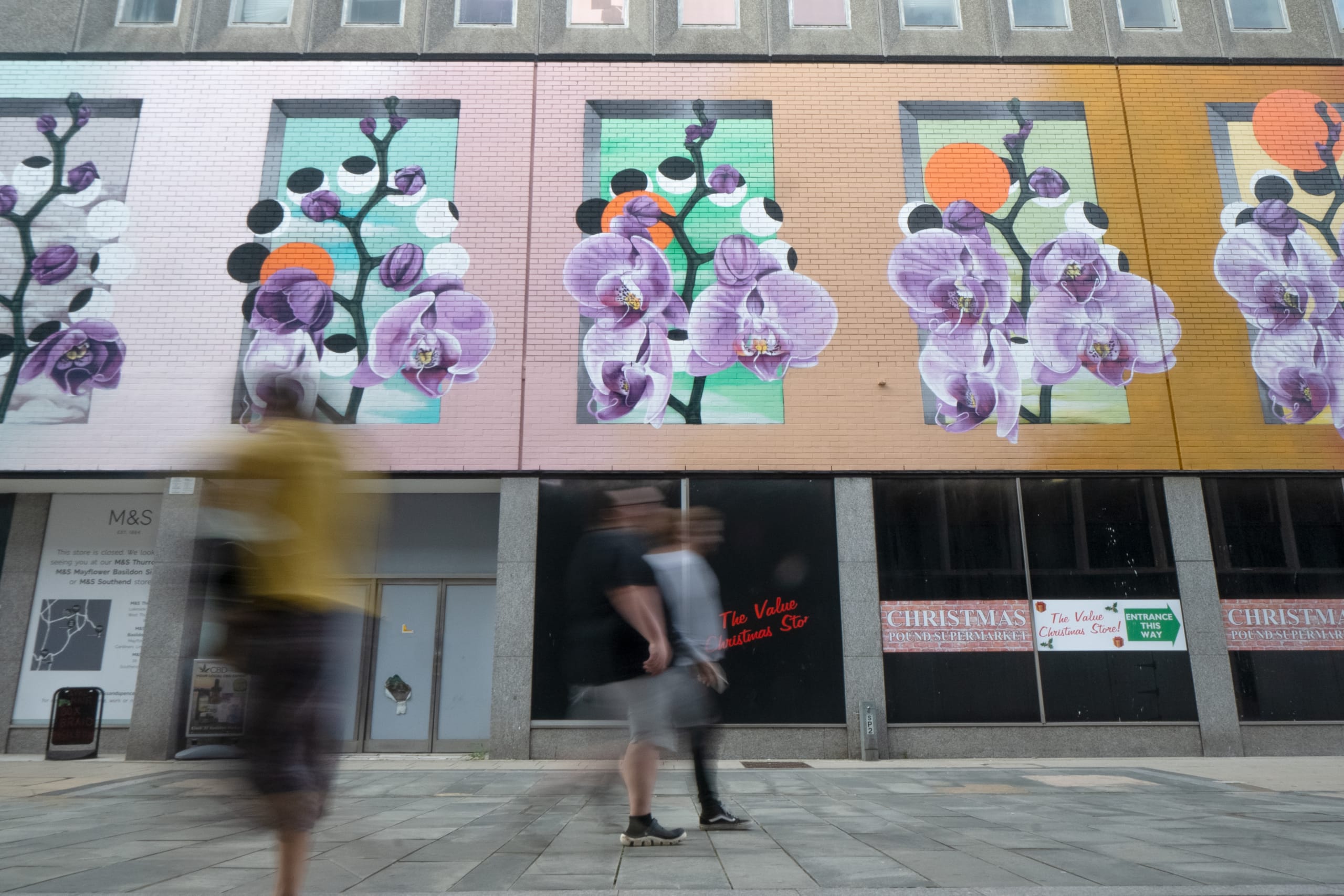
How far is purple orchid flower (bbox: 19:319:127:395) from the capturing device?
11.8 metres

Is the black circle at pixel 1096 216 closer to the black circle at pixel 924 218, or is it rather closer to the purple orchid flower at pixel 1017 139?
the purple orchid flower at pixel 1017 139

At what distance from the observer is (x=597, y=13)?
13.4 m

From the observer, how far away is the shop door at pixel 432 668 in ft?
38.5

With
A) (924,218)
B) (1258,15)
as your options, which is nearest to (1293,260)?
(1258,15)

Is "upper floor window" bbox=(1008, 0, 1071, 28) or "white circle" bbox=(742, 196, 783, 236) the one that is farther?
"upper floor window" bbox=(1008, 0, 1071, 28)

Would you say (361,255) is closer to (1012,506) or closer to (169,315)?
(169,315)

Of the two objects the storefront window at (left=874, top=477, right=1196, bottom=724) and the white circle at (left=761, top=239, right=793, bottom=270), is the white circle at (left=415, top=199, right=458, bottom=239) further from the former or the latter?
the storefront window at (left=874, top=477, right=1196, bottom=724)

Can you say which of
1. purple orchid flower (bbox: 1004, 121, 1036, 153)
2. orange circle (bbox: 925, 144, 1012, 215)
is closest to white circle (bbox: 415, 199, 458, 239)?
orange circle (bbox: 925, 144, 1012, 215)

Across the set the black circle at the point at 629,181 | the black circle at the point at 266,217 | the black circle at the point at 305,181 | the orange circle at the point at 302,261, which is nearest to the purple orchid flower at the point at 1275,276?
the black circle at the point at 629,181

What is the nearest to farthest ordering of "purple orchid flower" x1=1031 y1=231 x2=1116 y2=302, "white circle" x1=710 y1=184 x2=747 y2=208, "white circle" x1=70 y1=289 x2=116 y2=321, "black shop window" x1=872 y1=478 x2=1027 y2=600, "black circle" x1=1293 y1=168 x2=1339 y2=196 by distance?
"black shop window" x1=872 y1=478 x2=1027 y2=600, "white circle" x1=70 y1=289 x2=116 y2=321, "purple orchid flower" x1=1031 y1=231 x2=1116 y2=302, "white circle" x1=710 y1=184 x2=747 y2=208, "black circle" x1=1293 y1=168 x2=1339 y2=196

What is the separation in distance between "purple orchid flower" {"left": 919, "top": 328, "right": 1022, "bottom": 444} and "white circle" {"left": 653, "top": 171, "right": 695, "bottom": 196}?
4.16 metres

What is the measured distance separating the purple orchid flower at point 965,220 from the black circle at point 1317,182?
4917 mm

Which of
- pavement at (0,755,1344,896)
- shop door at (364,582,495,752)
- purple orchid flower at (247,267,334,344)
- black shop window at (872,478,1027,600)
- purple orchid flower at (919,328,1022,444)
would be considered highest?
purple orchid flower at (247,267,334,344)

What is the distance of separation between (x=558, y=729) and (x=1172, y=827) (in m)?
7.30
